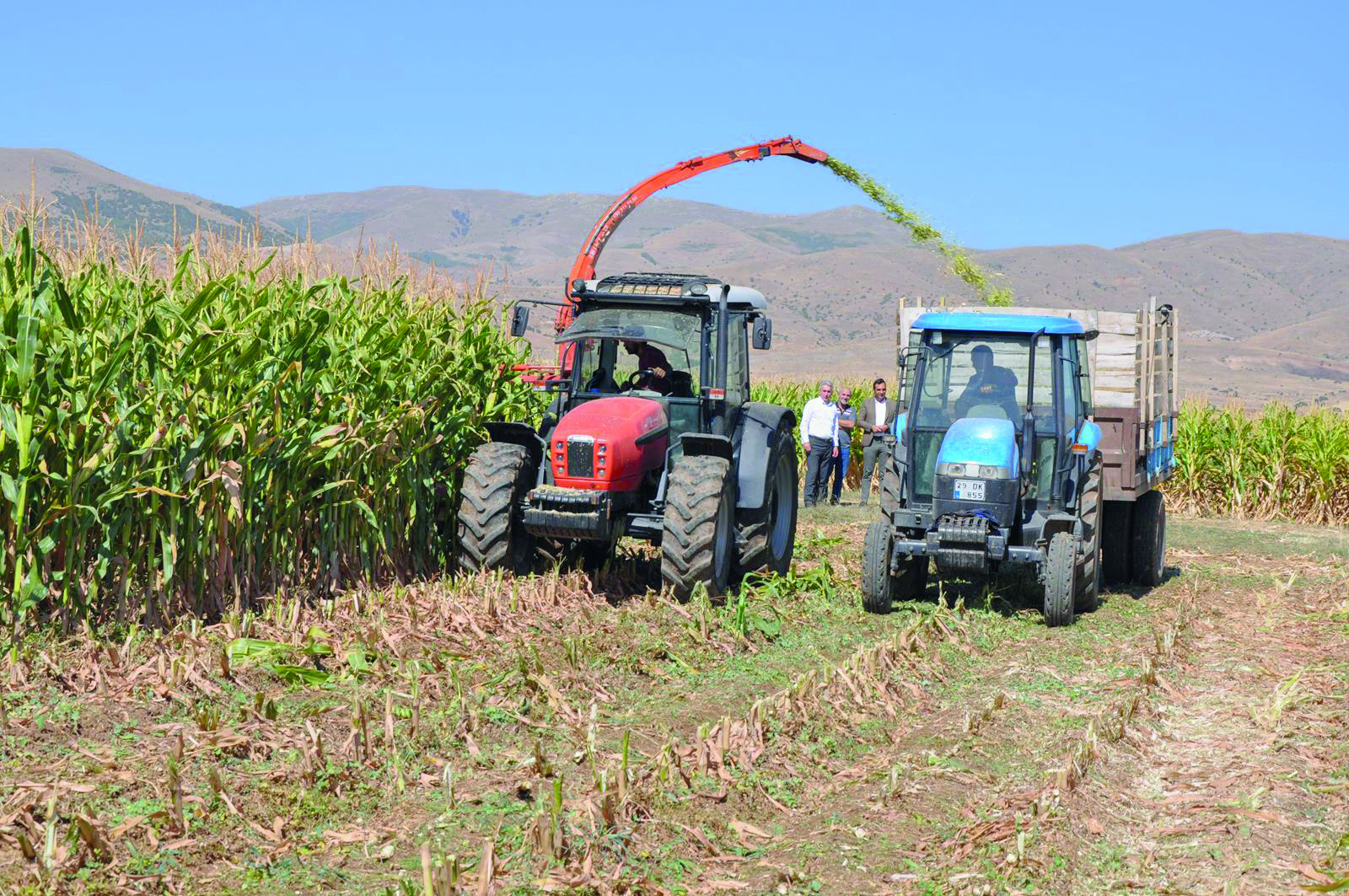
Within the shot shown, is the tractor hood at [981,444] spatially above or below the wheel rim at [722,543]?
above

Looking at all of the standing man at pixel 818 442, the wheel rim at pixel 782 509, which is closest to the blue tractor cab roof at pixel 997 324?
the wheel rim at pixel 782 509

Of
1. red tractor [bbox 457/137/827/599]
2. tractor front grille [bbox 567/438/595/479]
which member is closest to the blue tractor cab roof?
red tractor [bbox 457/137/827/599]

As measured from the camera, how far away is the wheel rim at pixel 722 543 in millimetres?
9273

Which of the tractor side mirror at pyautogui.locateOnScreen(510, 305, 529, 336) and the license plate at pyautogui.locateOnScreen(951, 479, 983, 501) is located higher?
the tractor side mirror at pyautogui.locateOnScreen(510, 305, 529, 336)

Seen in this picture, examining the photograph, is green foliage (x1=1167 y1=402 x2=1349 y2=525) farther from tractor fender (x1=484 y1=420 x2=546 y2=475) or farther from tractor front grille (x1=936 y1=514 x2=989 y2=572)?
tractor fender (x1=484 y1=420 x2=546 y2=475)

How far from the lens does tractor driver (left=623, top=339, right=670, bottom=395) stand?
10.3m

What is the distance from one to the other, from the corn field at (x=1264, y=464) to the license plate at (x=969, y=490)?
10402mm

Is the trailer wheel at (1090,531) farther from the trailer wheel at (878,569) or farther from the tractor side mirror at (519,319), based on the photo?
the tractor side mirror at (519,319)

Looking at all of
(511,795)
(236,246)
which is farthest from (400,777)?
(236,246)

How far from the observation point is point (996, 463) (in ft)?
32.1

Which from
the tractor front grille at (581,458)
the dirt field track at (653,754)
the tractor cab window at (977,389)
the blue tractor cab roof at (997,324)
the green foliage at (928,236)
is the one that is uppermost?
the green foliage at (928,236)

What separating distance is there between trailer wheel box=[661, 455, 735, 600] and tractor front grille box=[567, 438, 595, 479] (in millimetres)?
551

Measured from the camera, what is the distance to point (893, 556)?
1005 centimetres

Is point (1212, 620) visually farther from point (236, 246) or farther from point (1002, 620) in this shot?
point (236, 246)
